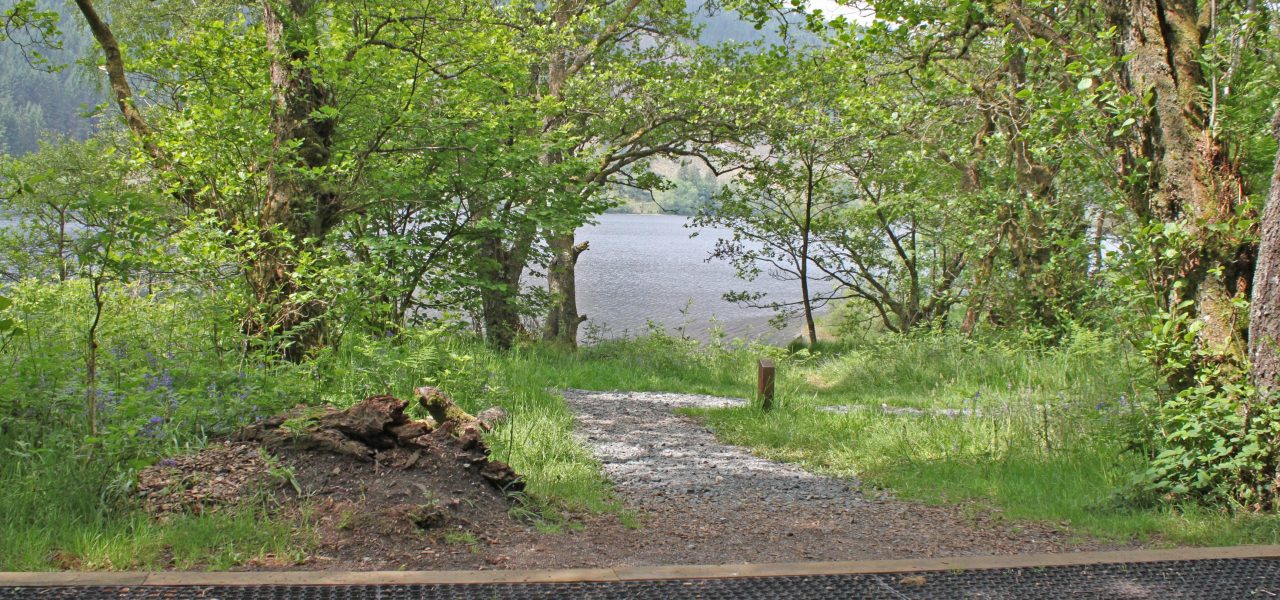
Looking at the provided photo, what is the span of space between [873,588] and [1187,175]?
10.9ft

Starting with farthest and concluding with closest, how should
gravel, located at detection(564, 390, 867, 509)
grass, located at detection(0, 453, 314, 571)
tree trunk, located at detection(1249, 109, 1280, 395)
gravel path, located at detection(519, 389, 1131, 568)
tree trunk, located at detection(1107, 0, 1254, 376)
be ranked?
gravel, located at detection(564, 390, 867, 509), tree trunk, located at detection(1107, 0, 1254, 376), tree trunk, located at detection(1249, 109, 1280, 395), gravel path, located at detection(519, 389, 1131, 568), grass, located at detection(0, 453, 314, 571)

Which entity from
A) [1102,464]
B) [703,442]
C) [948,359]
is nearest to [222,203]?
[703,442]

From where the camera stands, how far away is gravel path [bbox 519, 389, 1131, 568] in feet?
13.3

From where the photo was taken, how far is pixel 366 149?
8766 mm

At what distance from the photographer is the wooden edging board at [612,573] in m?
3.04

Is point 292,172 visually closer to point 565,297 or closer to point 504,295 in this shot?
point 504,295

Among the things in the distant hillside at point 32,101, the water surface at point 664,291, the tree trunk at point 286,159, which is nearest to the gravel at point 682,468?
the tree trunk at point 286,159

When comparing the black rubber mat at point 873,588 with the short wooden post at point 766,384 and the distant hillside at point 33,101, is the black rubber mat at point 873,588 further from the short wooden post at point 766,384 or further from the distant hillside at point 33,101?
the distant hillside at point 33,101

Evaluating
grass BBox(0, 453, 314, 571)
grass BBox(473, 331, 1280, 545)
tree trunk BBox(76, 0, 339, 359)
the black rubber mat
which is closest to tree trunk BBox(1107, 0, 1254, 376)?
grass BBox(473, 331, 1280, 545)

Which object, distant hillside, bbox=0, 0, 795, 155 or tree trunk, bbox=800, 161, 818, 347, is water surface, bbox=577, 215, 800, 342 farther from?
distant hillside, bbox=0, 0, 795, 155

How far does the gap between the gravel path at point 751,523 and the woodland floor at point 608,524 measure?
0.01 m

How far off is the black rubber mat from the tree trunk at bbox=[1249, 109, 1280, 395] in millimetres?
1200

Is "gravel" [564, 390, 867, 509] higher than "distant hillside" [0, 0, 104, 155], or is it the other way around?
"distant hillside" [0, 0, 104, 155]

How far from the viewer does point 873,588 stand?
10.7 feet
